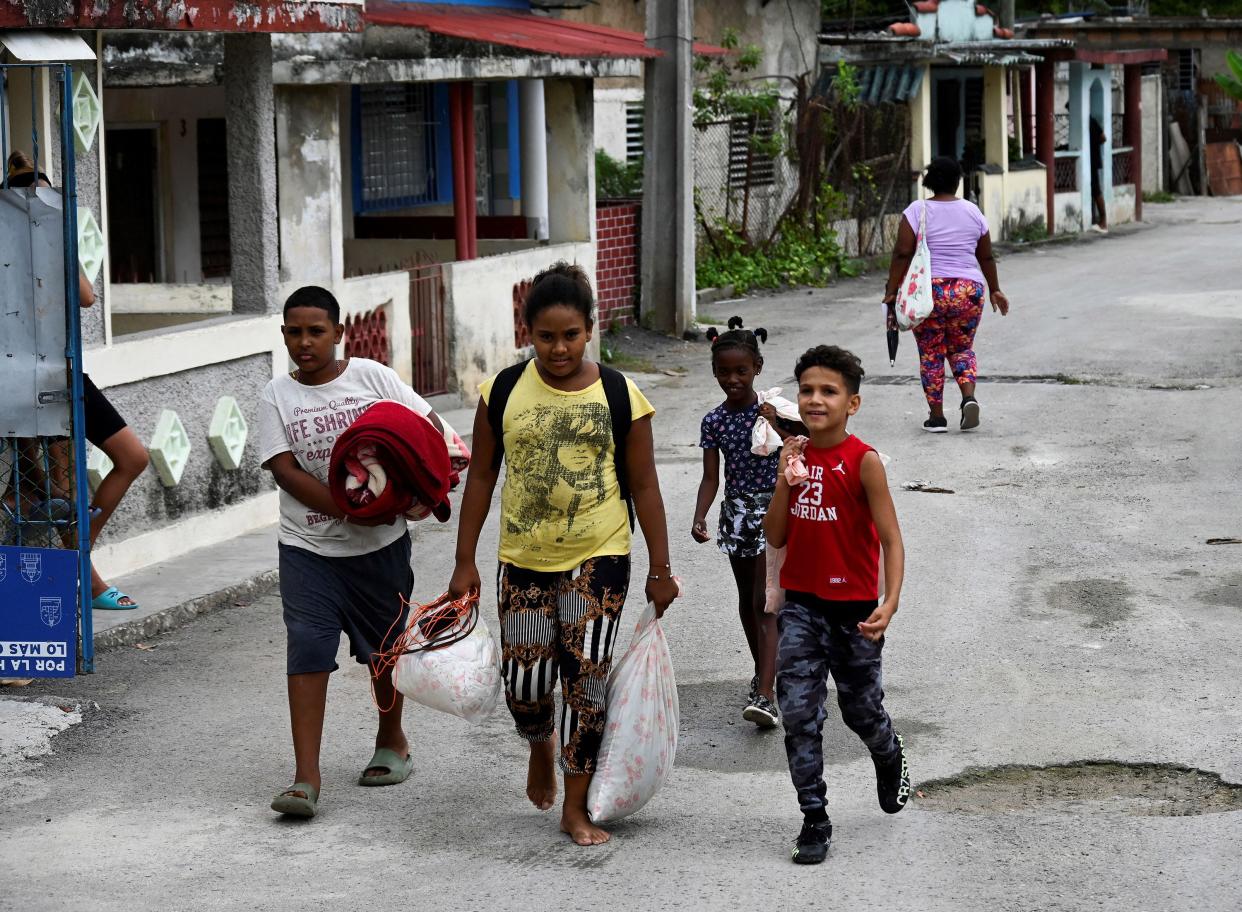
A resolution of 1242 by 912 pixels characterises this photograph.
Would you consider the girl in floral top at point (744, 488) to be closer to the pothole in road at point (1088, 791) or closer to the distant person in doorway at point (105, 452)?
the pothole in road at point (1088, 791)

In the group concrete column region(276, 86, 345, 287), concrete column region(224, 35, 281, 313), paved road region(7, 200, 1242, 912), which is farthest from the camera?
concrete column region(276, 86, 345, 287)

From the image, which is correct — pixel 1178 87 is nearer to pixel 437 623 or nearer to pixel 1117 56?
pixel 1117 56

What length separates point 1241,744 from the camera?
5.93 meters

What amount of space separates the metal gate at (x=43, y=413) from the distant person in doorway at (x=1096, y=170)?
1019 inches

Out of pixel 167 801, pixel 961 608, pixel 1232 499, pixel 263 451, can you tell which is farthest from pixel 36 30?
pixel 1232 499

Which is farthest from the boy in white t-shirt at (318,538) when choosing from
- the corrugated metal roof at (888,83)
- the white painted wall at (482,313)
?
the corrugated metal roof at (888,83)

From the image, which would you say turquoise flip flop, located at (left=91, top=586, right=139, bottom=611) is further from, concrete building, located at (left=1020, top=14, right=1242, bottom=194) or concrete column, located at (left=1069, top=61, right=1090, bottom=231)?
concrete building, located at (left=1020, top=14, right=1242, bottom=194)

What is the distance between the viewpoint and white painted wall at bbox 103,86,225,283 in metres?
15.1

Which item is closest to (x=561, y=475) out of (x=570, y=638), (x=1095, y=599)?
(x=570, y=638)

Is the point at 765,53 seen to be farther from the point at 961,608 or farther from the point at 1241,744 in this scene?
the point at 1241,744

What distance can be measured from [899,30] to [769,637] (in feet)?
71.7

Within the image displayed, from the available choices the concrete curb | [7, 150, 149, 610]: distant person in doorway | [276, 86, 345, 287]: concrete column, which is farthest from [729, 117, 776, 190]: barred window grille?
[7, 150, 149, 610]: distant person in doorway

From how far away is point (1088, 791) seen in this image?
5.59 meters

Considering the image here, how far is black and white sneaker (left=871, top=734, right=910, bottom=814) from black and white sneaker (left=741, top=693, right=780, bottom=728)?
106 cm
